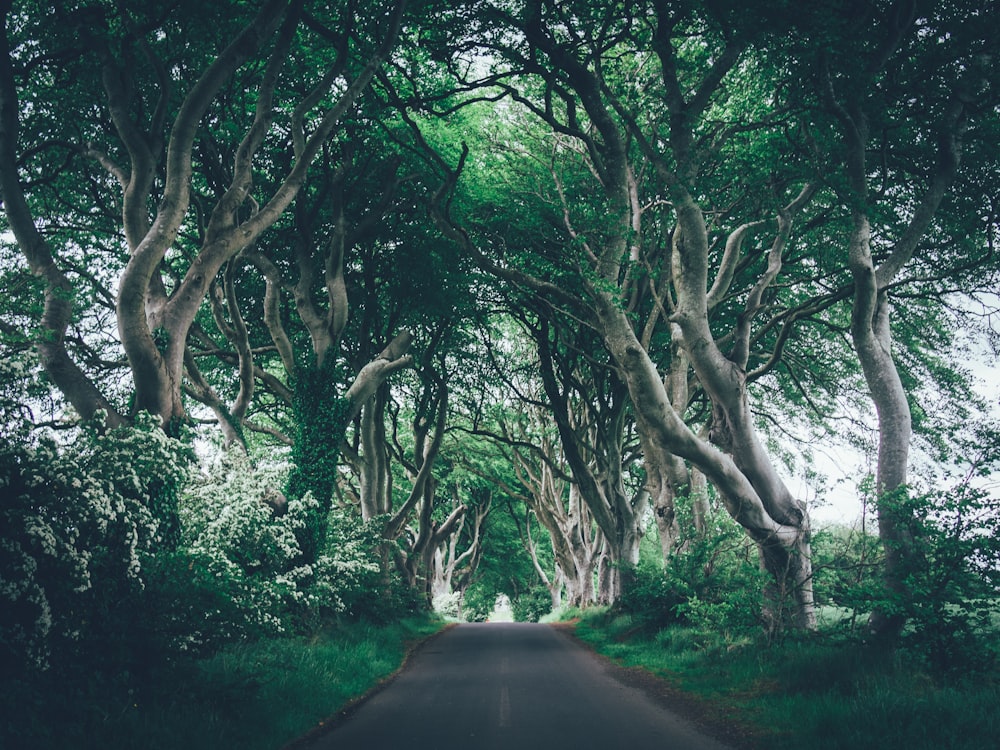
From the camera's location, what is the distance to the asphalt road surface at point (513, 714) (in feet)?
21.1

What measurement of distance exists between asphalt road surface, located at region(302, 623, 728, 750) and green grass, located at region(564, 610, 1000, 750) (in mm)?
865

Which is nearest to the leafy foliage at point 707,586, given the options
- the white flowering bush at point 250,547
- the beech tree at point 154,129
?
the white flowering bush at point 250,547

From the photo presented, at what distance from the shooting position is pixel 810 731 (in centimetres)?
615

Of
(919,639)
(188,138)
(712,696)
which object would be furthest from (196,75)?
(919,639)

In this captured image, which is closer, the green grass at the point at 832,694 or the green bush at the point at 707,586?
the green grass at the point at 832,694

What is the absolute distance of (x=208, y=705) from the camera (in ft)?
21.0

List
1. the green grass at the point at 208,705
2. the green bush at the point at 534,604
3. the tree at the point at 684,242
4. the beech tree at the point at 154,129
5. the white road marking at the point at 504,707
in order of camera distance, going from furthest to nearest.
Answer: the green bush at the point at 534,604 < the tree at the point at 684,242 < the beech tree at the point at 154,129 < the white road marking at the point at 504,707 < the green grass at the point at 208,705

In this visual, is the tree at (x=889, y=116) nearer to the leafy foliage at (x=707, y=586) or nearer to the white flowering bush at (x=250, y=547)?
the leafy foliage at (x=707, y=586)

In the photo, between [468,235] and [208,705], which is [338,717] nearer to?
[208,705]

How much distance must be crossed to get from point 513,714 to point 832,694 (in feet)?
12.1

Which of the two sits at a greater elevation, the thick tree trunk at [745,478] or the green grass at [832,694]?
the thick tree trunk at [745,478]

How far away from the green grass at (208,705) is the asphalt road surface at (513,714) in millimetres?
551

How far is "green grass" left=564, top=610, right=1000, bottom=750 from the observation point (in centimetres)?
552

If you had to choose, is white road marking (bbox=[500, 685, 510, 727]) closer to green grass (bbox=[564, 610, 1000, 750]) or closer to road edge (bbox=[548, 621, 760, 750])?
road edge (bbox=[548, 621, 760, 750])
